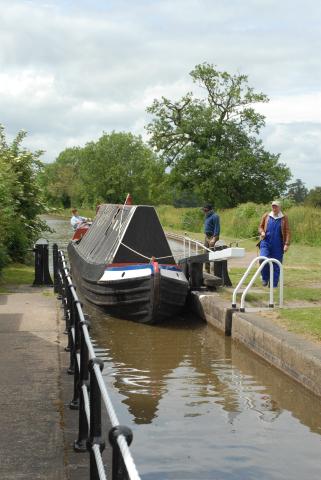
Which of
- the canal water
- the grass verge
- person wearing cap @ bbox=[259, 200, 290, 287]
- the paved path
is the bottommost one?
the canal water

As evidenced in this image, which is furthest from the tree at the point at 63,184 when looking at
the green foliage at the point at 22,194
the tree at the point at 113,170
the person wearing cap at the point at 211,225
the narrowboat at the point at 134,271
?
the narrowboat at the point at 134,271

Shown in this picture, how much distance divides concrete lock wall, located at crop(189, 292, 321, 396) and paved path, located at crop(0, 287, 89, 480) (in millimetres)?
2555

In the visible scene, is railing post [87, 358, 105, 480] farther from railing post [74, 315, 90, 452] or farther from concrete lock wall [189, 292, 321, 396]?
concrete lock wall [189, 292, 321, 396]

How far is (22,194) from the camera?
20172 mm

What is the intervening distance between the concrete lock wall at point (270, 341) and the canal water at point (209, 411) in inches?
5.4

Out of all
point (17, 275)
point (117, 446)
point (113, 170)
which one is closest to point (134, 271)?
point (17, 275)

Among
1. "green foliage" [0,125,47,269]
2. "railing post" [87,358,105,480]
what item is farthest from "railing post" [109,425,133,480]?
"green foliage" [0,125,47,269]

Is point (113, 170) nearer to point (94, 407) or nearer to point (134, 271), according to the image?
point (134, 271)

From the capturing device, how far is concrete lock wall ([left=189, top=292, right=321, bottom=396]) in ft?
25.4

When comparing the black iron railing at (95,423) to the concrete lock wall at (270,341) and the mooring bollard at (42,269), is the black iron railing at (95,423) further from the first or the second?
the mooring bollard at (42,269)

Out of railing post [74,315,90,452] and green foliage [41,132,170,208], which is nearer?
railing post [74,315,90,452]

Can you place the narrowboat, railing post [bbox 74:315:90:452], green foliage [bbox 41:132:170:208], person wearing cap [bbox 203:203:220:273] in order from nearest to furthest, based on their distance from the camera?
railing post [bbox 74:315:90:452]
the narrowboat
person wearing cap [bbox 203:203:220:273]
green foliage [bbox 41:132:170:208]

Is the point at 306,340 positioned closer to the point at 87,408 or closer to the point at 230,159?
the point at 87,408

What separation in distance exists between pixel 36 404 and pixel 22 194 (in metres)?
14.6
